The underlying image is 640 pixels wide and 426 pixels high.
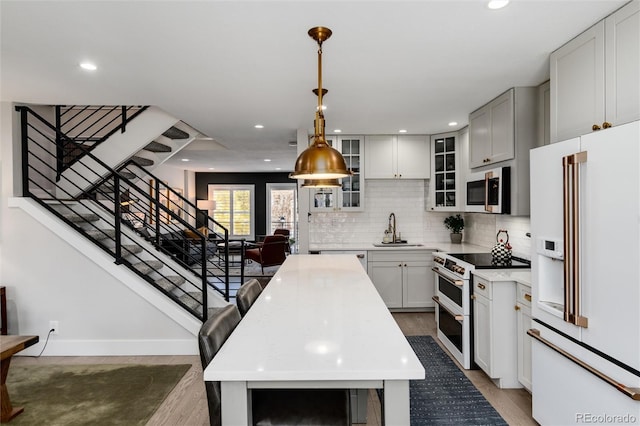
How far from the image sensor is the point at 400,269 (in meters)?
4.87

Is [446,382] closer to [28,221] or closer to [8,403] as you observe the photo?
[8,403]

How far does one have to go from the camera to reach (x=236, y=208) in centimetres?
1155

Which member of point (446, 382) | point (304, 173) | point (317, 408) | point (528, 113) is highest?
point (528, 113)

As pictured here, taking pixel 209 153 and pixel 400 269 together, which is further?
pixel 209 153

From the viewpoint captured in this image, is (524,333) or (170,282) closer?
(524,333)

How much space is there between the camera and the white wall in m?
3.66

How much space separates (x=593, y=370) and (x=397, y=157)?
374 centimetres

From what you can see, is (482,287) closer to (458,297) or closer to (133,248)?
(458,297)

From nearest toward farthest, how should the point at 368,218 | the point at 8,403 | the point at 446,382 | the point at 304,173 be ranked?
the point at 304,173
the point at 8,403
the point at 446,382
the point at 368,218

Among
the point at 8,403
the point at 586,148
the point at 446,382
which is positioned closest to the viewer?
the point at 586,148

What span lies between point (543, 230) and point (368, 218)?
3.32m

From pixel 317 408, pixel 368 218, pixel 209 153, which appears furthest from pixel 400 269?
pixel 209 153

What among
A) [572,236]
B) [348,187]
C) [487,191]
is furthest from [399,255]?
[572,236]

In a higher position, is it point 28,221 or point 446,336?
point 28,221
